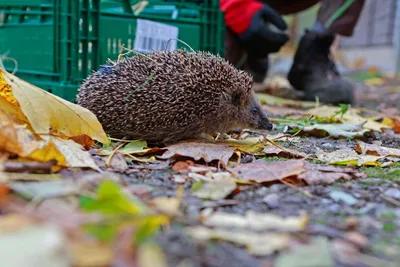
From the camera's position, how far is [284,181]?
2.54 meters

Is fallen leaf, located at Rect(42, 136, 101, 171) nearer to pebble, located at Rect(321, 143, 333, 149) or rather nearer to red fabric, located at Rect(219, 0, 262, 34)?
pebble, located at Rect(321, 143, 333, 149)

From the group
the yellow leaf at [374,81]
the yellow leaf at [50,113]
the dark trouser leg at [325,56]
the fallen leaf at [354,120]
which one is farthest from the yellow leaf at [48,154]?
the yellow leaf at [374,81]

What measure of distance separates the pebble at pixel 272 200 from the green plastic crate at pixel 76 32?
245 cm

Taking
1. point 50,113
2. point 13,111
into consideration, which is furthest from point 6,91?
point 50,113

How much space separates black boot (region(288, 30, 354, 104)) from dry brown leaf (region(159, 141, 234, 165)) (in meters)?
3.47

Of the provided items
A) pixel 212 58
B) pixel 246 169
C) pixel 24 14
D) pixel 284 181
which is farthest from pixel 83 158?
pixel 24 14

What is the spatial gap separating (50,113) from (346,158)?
5.42 ft

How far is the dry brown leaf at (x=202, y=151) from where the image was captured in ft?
9.82

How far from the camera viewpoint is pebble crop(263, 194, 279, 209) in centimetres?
221

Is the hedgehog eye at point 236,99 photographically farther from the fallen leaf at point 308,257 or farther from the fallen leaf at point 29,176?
the fallen leaf at point 308,257

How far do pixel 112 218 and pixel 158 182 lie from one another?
95 centimetres

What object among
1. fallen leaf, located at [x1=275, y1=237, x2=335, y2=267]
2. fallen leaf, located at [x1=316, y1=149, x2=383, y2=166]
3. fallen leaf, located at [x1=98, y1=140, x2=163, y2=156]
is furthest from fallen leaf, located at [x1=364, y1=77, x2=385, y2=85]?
fallen leaf, located at [x1=275, y1=237, x2=335, y2=267]

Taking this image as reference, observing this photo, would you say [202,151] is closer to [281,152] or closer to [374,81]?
[281,152]

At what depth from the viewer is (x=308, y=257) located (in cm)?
161
